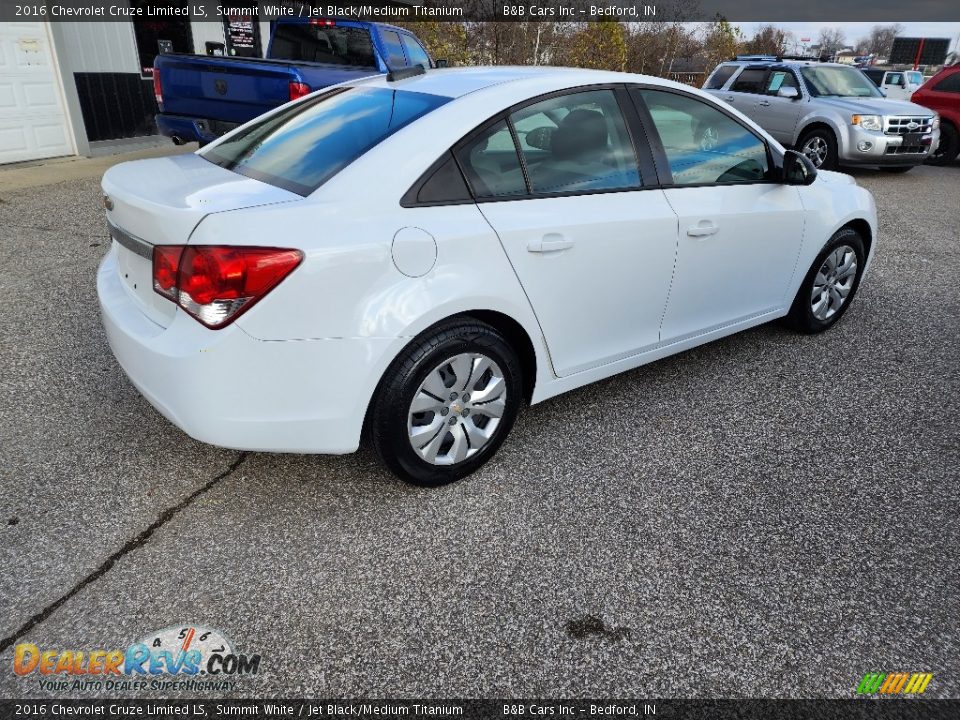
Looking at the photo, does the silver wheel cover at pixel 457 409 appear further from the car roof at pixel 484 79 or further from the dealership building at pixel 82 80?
the dealership building at pixel 82 80

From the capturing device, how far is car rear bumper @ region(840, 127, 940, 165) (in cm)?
1058

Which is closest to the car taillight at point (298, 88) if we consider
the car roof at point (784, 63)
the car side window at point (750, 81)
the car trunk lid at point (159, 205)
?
the car trunk lid at point (159, 205)

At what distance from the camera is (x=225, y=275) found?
231 cm

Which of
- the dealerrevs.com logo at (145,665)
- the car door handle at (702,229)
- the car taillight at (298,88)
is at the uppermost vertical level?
the car taillight at (298,88)

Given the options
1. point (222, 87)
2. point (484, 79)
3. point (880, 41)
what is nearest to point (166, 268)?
point (484, 79)

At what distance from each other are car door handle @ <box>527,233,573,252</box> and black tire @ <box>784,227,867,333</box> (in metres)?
2.19

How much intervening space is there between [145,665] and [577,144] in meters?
2.54

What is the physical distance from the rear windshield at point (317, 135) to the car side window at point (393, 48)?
6237 mm

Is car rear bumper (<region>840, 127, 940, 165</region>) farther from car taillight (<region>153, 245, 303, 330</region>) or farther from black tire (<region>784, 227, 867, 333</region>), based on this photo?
car taillight (<region>153, 245, 303, 330</region>)

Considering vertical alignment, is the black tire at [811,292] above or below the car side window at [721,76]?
below

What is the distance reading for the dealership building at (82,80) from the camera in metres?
9.55

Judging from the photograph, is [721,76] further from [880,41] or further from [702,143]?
[880,41]

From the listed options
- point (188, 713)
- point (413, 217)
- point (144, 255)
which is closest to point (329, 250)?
point (413, 217)

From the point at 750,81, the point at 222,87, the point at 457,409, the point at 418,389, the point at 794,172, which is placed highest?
the point at 222,87
